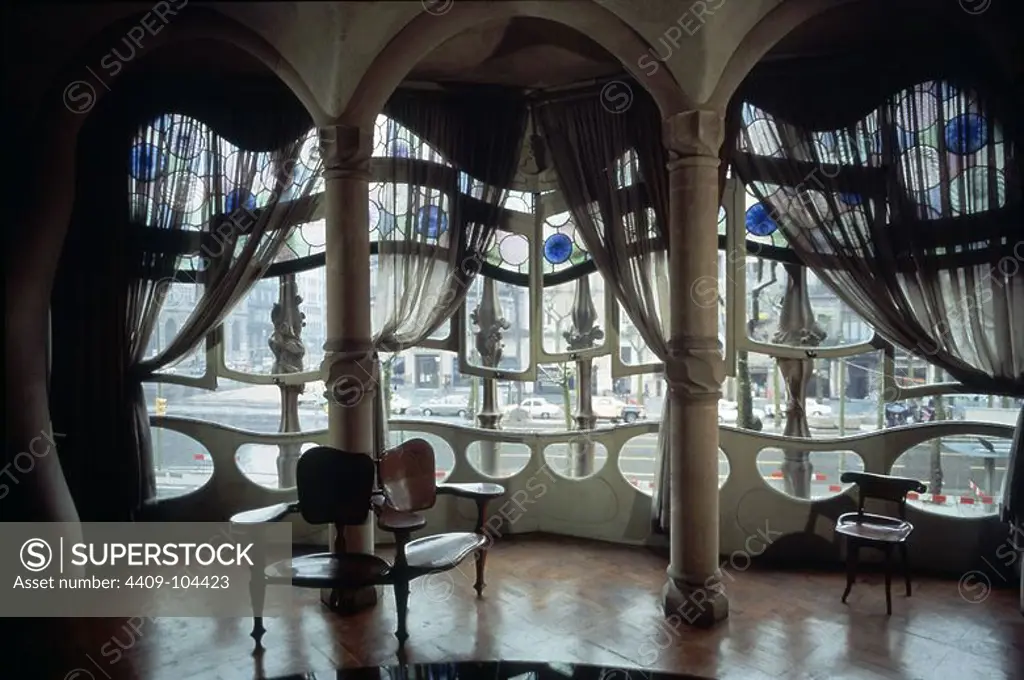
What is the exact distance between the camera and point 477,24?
11.9 feet

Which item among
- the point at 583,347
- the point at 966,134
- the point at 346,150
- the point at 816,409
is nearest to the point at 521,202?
the point at 583,347

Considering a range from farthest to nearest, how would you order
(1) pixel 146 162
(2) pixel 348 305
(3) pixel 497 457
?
(3) pixel 497 457 < (1) pixel 146 162 < (2) pixel 348 305

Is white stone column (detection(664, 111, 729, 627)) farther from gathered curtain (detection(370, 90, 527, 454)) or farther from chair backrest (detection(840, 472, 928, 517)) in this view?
gathered curtain (detection(370, 90, 527, 454))

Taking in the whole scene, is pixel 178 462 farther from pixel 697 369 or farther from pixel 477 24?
pixel 697 369

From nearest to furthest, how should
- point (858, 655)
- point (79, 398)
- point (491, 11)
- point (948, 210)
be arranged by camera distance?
point (858, 655)
point (491, 11)
point (948, 210)
point (79, 398)

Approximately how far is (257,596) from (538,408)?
103 inches

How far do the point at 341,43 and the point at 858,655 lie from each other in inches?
160

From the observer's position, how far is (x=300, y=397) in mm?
5172

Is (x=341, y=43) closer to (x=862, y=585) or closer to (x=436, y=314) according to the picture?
(x=436, y=314)

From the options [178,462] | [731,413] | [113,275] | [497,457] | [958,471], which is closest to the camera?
[958,471]

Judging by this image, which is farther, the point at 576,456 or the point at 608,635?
the point at 576,456

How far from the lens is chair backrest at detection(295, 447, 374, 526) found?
3555 millimetres

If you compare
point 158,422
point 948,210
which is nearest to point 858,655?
point 948,210

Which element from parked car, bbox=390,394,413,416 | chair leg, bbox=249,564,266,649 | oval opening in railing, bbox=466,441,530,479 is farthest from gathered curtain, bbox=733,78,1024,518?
chair leg, bbox=249,564,266,649
